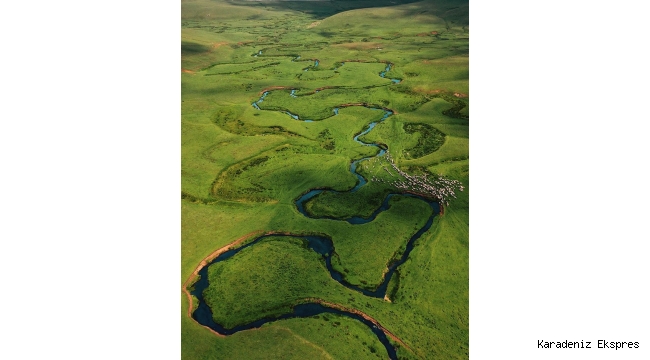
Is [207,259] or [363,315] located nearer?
[363,315]

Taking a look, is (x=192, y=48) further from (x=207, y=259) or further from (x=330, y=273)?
(x=330, y=273)

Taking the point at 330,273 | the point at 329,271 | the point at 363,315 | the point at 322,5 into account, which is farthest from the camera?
the point at 322,5

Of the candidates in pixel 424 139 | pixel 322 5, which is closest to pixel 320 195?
pixel 424 139

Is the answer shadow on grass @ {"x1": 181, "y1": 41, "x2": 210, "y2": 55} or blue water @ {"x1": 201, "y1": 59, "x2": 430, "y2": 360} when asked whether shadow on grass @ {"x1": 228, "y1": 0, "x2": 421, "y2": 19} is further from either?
blue water @ {"x1": 201, "y1": 59, "x2": 430, "y2": 360}

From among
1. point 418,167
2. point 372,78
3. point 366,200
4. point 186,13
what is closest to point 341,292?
point 366,200

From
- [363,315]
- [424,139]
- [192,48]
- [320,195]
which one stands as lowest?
[363,315]

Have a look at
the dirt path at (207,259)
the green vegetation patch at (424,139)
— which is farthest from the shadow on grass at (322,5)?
A: the dirt path at (207,259)

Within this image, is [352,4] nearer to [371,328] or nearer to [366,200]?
[366,200]

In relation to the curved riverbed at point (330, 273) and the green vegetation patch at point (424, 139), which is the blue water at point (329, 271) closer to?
the curved riverbed at point (330, 273)
